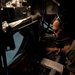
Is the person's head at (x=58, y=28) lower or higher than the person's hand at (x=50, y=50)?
higher

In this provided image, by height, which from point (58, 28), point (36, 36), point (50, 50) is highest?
point (58, 28)

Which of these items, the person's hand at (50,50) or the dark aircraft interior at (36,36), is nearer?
the dark aircraft interior at (36,36)

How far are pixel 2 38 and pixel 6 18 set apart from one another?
0.41 meters

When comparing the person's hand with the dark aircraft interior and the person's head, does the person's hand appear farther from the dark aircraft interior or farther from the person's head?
the person's head

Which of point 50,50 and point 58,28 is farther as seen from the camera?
point 50,50

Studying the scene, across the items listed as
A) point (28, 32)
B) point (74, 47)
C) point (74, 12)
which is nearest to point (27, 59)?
point (28, 32)

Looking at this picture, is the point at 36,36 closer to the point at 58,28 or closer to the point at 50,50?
the point at 50,50

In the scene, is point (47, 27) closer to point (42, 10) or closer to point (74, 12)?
point (42, 10)

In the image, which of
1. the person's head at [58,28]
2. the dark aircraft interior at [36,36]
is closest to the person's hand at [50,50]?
the dark aircraft interior at [36,36]

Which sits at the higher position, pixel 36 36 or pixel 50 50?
pixel 36 36

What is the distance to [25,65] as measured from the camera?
2.65 m

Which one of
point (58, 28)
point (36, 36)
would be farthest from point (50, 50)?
point (58, 28)

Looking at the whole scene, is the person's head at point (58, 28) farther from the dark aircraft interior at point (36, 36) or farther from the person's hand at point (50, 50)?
the person's hand at point (50, 50)

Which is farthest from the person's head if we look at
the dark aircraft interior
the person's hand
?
the person's hand
